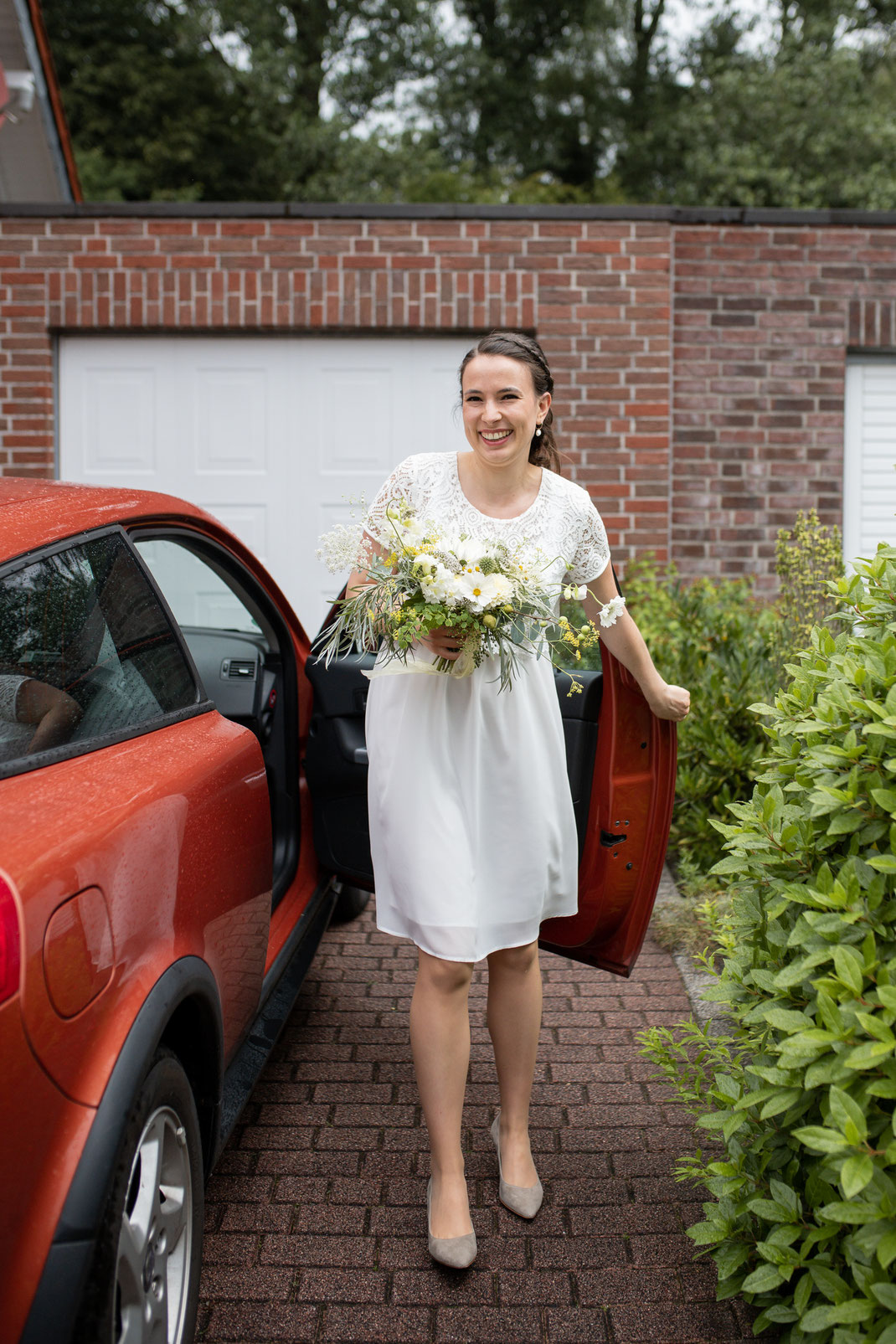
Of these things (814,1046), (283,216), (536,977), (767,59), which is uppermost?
(767,59)

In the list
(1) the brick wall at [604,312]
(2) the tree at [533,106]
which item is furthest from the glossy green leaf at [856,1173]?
(2) the tree at [533,106]

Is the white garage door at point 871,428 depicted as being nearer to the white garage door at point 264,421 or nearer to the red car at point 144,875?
the white garage door at point 264,421

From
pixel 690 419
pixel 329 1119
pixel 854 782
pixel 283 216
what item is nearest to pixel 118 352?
pixel 283 216

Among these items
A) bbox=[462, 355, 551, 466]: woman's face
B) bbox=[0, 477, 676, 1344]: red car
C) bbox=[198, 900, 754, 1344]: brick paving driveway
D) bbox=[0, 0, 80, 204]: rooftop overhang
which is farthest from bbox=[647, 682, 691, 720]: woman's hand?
bbox=[0, 0, 80, 204]: rooftop overhang

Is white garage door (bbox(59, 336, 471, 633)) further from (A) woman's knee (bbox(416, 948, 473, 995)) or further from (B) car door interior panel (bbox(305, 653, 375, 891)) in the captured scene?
(A) woman's knee (bbox(416, 948, 473, 995))

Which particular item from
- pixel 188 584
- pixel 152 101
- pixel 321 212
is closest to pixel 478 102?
pixel 152 101

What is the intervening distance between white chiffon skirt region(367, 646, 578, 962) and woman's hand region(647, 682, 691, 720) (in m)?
0.30

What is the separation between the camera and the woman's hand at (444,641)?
7.50 feet

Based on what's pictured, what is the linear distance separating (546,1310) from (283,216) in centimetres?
663

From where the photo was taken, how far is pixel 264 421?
7434 mm

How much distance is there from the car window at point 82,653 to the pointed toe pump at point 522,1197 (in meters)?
1.36

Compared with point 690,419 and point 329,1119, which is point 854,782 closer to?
point 329,1119

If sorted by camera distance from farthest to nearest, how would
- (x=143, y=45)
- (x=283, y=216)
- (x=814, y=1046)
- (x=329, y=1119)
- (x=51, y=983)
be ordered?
(x=143, y=45) → (x=283, y=216) → (x=329, y=1119) → (x=814, y=1046) → (x=51, y=983)

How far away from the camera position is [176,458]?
24.6 ft
